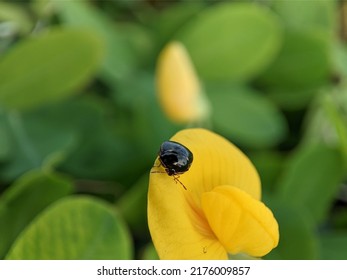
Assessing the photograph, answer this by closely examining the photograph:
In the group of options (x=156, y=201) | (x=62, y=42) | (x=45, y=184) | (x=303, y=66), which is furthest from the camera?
(x=303, y=66)

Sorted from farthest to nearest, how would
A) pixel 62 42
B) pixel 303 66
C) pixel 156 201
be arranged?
pixel 303 66, pixel 62 42, pixel 156 201

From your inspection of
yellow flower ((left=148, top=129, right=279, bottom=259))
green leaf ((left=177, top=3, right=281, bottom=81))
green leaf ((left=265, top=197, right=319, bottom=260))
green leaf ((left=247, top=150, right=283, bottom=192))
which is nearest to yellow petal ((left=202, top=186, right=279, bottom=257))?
yellow flower ((left=148, top=129, right=279, bottom=259))

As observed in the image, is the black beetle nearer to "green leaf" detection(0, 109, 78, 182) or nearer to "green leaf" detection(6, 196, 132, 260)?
"green leaf" detection(6, 196, 132, 260)

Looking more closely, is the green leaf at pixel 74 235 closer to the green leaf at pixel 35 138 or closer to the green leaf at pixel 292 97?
the green leaf at pixel 35 138

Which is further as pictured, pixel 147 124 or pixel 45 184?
pixel 147 124

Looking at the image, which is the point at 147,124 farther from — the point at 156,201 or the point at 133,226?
the point at 156,201

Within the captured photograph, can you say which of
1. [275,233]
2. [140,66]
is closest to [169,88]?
[140,66]

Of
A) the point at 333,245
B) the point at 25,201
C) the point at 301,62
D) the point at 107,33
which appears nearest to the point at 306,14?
the point at 301,62

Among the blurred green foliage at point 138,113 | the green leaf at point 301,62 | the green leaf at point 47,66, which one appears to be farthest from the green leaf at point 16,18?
the green leaf at point 301,62
